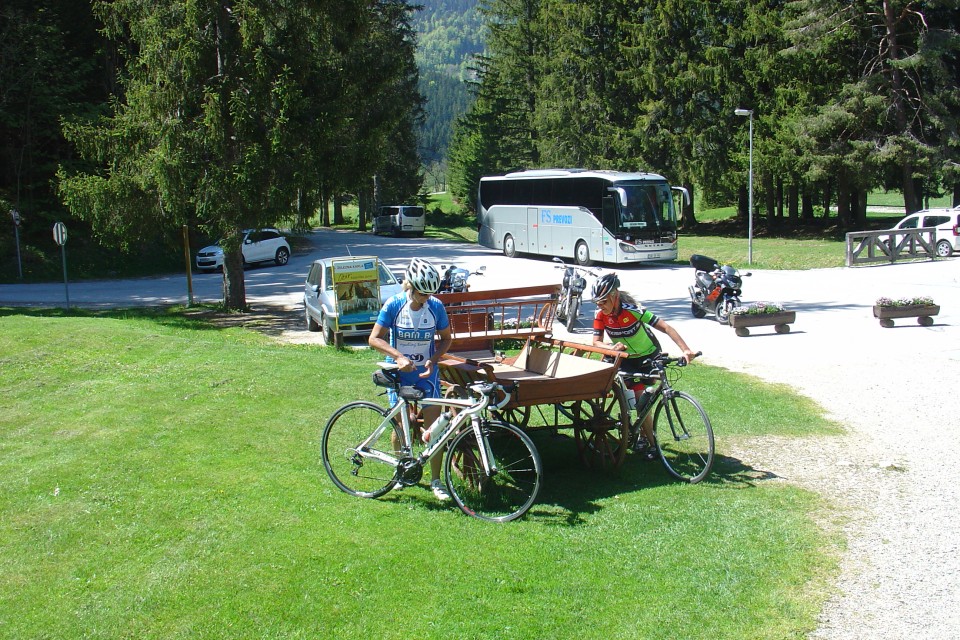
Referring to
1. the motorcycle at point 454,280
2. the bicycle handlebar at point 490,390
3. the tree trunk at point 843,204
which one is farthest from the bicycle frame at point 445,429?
the tree trunk at point 843,204

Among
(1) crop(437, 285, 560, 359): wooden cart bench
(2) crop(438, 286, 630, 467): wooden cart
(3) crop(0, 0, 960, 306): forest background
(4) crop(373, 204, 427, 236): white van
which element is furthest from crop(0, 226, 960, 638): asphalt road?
(4) crop(373, 204, 427, 236): white van

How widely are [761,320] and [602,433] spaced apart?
33.6ft

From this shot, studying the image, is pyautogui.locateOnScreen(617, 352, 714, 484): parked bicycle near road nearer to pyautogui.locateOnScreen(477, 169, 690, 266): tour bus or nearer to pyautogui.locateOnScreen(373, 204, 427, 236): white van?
pyautogui.locateOnScreen(477, 169, 690, 266): tour bus

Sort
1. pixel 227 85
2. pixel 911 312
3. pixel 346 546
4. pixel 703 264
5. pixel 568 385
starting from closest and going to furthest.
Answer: pixel 346 546, pixel 568 385, pixel 911 312, pixel 703 264, pixel 227 85

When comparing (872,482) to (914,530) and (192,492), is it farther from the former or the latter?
(192,492)

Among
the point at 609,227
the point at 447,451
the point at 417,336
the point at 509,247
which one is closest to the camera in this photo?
the point at 447,451

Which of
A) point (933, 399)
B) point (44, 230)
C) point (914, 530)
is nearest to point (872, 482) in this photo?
point (914, 530)

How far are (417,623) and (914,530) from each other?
381 centimetres

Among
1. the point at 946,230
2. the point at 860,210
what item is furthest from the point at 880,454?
the point at 860,210

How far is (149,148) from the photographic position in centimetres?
2091

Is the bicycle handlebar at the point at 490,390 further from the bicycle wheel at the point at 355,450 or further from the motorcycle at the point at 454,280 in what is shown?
the motorcycle at the point at 454,280

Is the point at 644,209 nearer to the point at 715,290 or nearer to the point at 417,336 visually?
the point at 715,290

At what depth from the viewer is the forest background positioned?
20188mm

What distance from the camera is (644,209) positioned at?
32656mm
